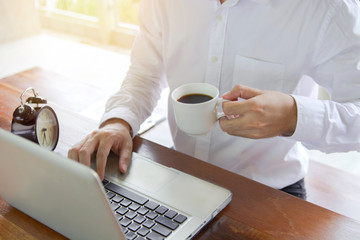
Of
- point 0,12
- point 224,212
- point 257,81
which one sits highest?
point 257,81

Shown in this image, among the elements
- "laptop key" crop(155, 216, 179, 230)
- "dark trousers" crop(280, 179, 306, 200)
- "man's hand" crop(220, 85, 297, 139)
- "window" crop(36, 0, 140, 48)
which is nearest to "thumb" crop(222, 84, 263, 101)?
"man's hand" crop(220, 85, 297, 139)

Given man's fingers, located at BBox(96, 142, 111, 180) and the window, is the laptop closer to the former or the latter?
man's fingers, located at BBox(96, 142, 111, 180)

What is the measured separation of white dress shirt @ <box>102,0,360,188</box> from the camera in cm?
99

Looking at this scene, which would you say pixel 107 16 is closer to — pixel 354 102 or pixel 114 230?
pixel 354 102

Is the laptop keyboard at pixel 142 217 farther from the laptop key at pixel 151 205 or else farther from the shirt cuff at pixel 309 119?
the shirt cuff at pixel 309 119

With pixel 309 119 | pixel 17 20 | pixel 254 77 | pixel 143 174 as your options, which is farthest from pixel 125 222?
pixel 17 20

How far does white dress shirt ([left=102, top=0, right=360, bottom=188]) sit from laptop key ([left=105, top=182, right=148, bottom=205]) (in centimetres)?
29

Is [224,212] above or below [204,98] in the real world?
below

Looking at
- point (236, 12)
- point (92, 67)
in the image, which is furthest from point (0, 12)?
point (236, 12)

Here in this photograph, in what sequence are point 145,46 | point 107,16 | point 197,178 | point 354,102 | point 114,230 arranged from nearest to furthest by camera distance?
1. point 114,230
2. point 197,178
3. point 354,102
4. point 145,46
5. point 107,16

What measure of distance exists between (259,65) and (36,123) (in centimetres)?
66

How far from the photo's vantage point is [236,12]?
1132mm

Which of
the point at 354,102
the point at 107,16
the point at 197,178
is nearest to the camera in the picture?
the point at 197,178

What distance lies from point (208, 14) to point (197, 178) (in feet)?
1.80
